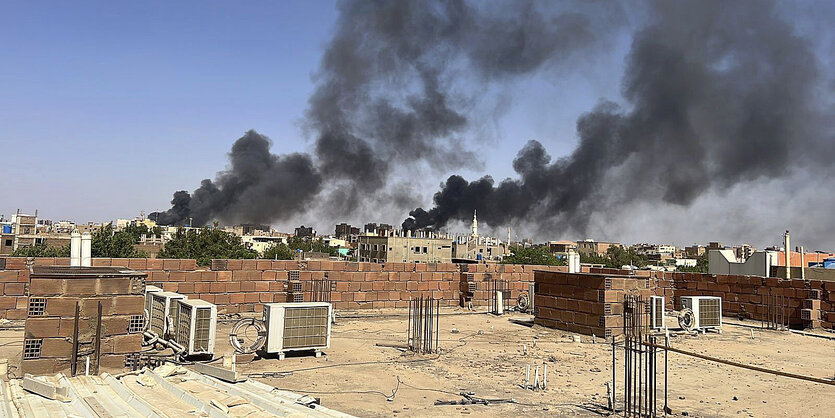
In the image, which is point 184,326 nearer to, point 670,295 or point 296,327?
point 296,327

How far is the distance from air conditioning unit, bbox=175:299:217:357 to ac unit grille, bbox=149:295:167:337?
3.46ft

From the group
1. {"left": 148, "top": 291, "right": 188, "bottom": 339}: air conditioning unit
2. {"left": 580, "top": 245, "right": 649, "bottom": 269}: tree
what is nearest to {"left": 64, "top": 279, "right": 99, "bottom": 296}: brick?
{"left": 148, "top": 291, "right": 188, "bottom": 339}: air conditioning unit

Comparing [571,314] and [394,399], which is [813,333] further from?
[394,399]

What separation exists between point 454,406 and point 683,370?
18.3ft

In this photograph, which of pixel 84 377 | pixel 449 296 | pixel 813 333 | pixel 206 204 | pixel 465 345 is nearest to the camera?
pixel 84 377

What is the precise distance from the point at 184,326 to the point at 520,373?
6.21m

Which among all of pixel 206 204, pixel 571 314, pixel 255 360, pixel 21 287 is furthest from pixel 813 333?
pixel 206 204

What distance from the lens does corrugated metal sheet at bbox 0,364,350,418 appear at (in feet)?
19.5

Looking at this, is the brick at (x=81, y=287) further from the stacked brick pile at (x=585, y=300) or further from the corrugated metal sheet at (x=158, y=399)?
the stacked brick pile at (x=585, y=300)

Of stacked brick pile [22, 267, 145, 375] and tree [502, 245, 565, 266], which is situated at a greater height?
tree [502, 245, 565, 266]

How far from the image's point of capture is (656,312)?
53.4 ft

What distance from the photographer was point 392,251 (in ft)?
269

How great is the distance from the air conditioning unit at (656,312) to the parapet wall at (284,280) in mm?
7491

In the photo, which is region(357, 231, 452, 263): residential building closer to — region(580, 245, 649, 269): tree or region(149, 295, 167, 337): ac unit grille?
region(580, 245, 649, 269): tree
